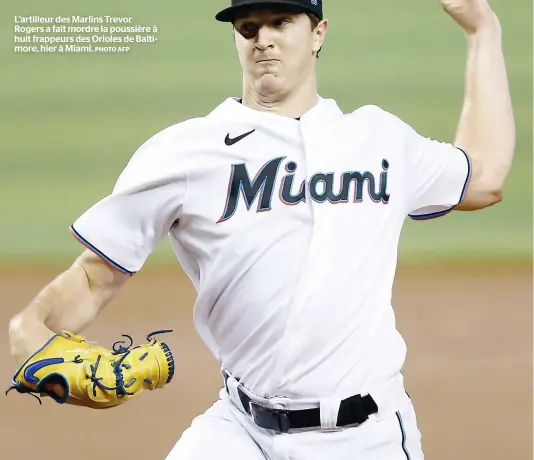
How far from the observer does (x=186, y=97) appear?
3.94 m

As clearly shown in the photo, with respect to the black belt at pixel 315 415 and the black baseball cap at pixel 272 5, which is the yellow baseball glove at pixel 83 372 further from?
the black baseball cap at pixel 272 5

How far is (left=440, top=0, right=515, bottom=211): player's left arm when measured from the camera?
213 cm

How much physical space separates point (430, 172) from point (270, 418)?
2.08 ft

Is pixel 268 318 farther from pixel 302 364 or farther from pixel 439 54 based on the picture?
pixel 439 54

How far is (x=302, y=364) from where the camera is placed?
71.2 inches

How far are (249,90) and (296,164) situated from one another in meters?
0.20

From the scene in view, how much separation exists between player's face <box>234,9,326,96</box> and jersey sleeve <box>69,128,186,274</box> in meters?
0.25

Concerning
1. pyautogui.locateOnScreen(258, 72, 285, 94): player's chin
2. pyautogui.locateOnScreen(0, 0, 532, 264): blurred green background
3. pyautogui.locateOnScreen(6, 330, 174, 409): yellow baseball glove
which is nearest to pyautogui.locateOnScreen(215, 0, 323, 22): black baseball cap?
pyautogui.locateOnScreen(258, 72, 285, 94): player's chin

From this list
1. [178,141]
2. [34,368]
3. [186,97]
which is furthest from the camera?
[186,97]

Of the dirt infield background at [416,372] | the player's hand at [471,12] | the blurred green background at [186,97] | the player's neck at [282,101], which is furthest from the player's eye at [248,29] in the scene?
the blurred green background at [186,97]

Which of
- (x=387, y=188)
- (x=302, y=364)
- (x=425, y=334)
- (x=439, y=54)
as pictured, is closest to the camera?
(x=302, y=364)

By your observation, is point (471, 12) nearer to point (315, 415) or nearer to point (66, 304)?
point (315, 415)

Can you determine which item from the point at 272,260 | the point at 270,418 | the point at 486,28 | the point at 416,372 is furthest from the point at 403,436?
the point at 416,372

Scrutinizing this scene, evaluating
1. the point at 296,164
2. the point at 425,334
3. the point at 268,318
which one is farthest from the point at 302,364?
the point at 425,334
